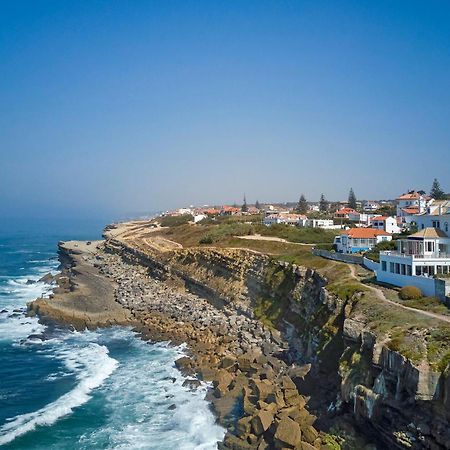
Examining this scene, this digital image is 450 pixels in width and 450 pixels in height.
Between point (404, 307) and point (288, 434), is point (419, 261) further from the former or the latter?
point (288, 434)

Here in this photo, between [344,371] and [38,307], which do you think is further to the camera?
[38,307]

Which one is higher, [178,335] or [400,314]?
[400,314]

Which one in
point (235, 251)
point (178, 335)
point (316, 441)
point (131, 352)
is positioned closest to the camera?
point (316, 441)

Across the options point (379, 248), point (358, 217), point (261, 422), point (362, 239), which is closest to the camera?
point (261, 422)

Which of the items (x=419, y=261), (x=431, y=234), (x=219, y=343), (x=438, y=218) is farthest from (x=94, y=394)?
(x=438, y=218)

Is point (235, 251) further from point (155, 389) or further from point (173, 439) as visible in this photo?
point (173, 439)

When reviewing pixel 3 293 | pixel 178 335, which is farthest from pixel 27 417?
pixel 3 293

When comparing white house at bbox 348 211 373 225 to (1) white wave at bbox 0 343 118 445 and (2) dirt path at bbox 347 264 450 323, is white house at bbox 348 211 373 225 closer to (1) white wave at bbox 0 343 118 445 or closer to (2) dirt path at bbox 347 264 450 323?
(2) dirt path at bbox 347 264 450 323

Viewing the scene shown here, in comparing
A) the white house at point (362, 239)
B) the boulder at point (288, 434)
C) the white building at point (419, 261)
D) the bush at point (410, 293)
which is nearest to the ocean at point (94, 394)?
the boulder at point (288, 434)
